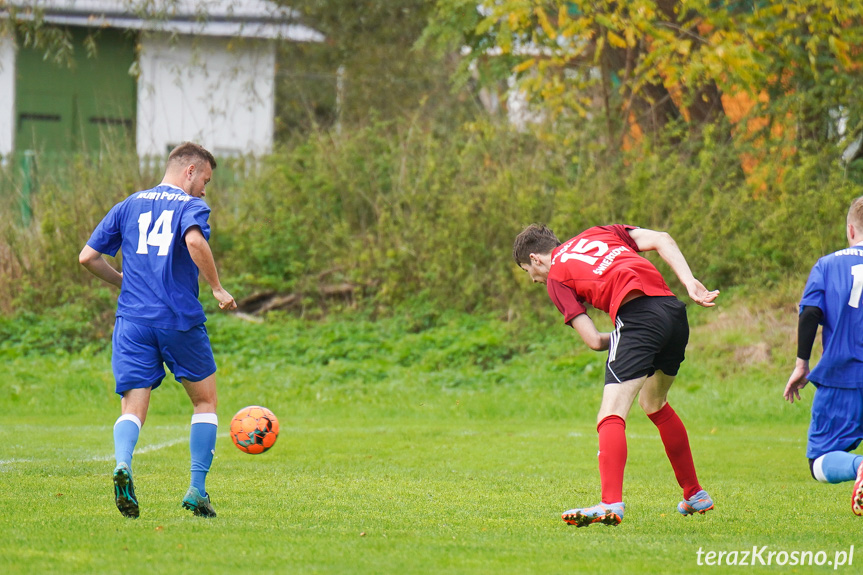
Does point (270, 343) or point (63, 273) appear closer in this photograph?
point (270, 343)

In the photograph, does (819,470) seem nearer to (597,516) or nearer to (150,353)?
(597,516)

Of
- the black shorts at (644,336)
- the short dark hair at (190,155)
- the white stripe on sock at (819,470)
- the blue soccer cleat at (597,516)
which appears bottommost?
the blue soccer cleat at (597,516)

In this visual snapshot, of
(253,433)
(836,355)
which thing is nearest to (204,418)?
(253,433)

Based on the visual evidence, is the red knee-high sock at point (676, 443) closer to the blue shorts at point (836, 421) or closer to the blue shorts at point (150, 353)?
the blue shorts at point (836, 421)

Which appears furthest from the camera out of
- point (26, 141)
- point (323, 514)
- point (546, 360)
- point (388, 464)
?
point (26, 141)

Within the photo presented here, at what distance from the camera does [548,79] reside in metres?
16.2

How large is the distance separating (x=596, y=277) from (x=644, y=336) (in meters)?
0.39

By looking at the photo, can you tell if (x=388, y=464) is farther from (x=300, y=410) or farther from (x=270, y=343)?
(x=270, y=343)

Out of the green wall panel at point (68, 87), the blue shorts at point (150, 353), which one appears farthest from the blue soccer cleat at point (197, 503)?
the green wall panel at point (68, 87)

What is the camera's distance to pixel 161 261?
17.7 ft

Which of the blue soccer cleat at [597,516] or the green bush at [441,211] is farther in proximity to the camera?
the green bush at [441,211]

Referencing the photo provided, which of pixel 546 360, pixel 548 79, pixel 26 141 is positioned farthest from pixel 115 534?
pixel 26 141

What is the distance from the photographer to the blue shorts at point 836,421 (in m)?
5.45

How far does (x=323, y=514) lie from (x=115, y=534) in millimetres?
1189
